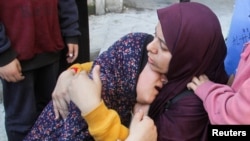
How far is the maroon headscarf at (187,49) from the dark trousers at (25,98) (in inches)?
37.1

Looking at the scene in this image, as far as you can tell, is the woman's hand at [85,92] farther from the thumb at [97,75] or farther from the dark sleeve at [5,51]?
the dark sleeve at [5,51]

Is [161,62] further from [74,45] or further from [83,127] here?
[74,45]

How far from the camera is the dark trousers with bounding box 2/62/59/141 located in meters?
2.35

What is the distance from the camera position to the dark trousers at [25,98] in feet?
7.70

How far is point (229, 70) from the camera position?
1.98 metres

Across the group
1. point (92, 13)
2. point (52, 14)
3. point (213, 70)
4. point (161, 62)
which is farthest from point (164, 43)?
point (92, 13)

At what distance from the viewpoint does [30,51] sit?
2.21 metres

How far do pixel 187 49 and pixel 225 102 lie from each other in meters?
0.27

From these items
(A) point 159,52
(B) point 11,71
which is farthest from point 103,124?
(B) point 11,71

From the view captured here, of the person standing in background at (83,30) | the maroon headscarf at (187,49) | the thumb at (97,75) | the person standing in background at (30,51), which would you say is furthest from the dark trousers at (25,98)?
the maroon headscarf at (187,49)

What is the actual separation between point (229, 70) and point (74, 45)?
0.96 meters

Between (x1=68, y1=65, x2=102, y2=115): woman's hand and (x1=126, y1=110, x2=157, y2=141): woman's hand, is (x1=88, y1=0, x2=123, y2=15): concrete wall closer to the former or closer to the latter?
(x1=68, y1=65, x2=102, y2=115): woman's hand

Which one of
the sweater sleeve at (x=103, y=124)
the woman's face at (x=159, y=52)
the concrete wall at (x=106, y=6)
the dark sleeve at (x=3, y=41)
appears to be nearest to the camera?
the sweater sleeve at (x=103, y=124)

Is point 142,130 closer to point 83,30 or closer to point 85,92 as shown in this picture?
point 85,92
